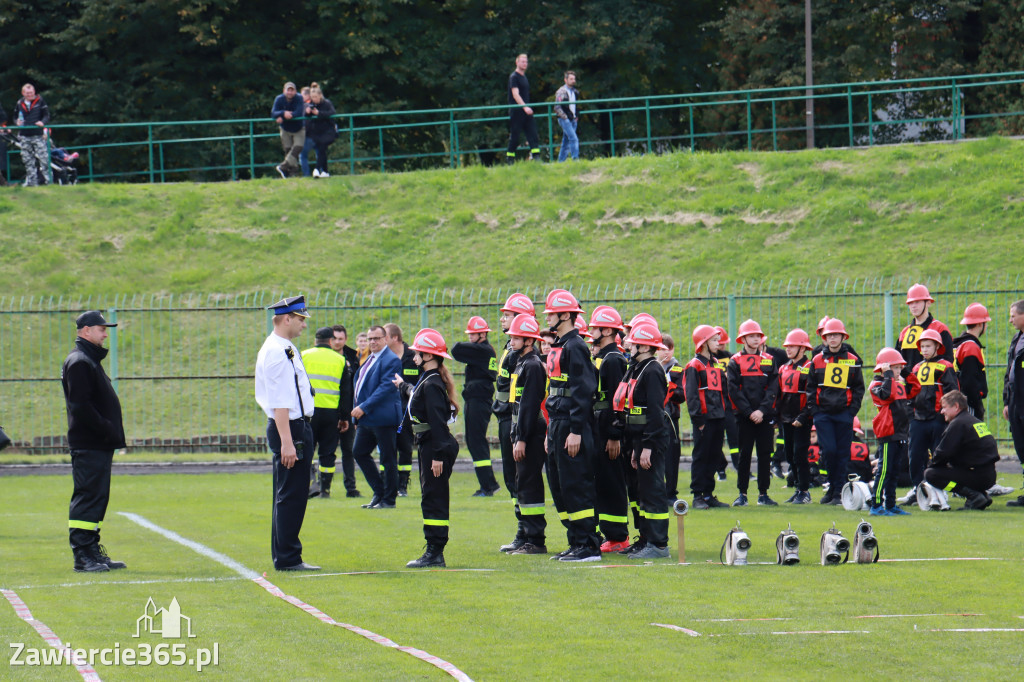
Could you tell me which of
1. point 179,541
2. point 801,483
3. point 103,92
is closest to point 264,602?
point 179,541

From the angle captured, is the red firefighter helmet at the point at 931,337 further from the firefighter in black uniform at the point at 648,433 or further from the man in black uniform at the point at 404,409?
the man in black uniform at the point at 404,409

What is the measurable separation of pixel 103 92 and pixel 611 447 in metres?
33.6

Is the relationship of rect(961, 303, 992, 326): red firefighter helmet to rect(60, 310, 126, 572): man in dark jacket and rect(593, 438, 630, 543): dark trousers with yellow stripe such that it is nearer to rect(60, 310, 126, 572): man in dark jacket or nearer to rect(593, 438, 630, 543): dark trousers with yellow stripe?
rect(593, 438, 630, 543): dark trousers with yellow stripe

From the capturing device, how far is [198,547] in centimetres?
1162

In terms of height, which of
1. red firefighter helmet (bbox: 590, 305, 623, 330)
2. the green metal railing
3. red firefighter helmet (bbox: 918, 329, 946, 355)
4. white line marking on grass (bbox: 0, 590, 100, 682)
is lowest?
white line marking on grass (bbox: 0, 590, 100, 682)

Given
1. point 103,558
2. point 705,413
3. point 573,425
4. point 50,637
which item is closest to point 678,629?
point 573,425

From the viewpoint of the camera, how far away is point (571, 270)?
26.2 metres

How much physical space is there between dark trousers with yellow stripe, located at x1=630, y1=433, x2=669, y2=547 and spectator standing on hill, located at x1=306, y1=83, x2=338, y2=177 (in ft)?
70.0

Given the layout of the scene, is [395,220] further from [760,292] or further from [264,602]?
[264,602]

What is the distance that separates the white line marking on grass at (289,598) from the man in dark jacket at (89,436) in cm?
92

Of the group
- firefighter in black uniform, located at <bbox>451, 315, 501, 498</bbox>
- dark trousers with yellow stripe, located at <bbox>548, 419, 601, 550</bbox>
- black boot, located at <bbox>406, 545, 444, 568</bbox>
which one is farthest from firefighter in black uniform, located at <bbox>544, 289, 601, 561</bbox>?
firefighter in black uniform, located at <bbox>451, 315, 501, 498</bbox>

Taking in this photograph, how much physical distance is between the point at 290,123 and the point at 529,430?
22051mm

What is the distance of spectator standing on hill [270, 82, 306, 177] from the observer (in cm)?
3062

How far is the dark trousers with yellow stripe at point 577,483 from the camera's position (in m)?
10.5
